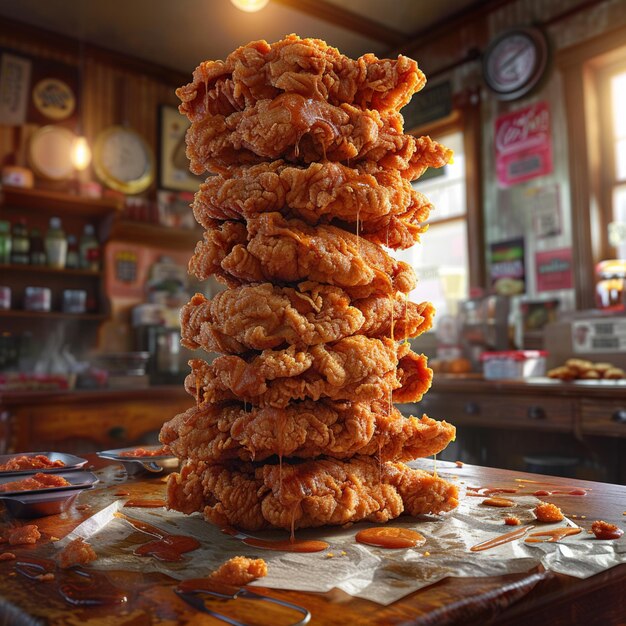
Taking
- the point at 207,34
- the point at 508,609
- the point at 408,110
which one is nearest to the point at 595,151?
the point at 408,110

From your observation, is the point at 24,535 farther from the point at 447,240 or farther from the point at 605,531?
the point at 447,240

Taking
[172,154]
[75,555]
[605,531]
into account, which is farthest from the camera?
[172,154]

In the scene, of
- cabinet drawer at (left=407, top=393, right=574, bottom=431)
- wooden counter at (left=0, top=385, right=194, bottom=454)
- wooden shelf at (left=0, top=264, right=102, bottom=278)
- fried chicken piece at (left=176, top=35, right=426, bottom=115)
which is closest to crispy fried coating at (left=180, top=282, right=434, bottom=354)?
fried chicken piece at (left=176, top=35, right=426, bottom=115)

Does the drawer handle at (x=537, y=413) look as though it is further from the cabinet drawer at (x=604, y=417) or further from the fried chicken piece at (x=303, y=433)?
the fried chicken piece at (x=303, y=433)

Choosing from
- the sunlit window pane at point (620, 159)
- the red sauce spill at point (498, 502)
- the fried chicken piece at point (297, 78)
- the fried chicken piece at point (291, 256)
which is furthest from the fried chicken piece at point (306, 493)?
the sunlit window pane at point (620, 159)

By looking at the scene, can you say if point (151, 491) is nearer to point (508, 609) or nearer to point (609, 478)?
point (508, 609)

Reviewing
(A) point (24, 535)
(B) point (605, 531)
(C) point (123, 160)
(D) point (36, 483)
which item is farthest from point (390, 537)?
(C) point (123, 160)
